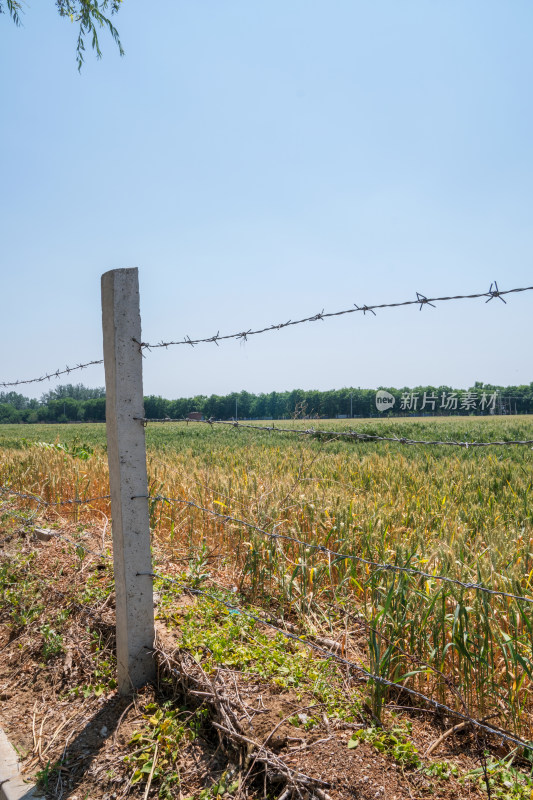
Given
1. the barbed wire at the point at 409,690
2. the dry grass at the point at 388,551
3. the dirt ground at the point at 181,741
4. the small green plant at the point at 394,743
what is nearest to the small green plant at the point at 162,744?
the dirt ground at the point at 181,741

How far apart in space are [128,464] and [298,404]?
2.00 meters

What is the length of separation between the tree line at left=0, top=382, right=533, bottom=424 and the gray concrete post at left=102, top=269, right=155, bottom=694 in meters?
0.64

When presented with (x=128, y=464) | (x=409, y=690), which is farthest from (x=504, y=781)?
(x=128, y=464)

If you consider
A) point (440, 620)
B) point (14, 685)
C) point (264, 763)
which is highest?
point (440, 620)

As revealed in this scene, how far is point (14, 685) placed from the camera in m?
3.07

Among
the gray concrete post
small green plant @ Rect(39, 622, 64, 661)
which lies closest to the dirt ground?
small green plant @ Rect(39, 622, 64, 661)

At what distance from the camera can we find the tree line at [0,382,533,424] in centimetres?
823

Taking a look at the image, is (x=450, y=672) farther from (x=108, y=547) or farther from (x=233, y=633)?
(x=108, y=547)

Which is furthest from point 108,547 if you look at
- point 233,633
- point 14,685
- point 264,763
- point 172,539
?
point 264,763

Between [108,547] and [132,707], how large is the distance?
200 centimetres

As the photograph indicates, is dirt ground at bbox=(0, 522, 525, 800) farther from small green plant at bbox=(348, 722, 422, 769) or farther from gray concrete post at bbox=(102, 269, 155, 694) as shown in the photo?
gray concrete post at bbox=(102, 269, 155, 694)

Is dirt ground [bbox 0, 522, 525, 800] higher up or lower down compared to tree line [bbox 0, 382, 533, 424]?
lower down

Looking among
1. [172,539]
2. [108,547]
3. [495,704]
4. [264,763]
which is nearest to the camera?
[264,763]

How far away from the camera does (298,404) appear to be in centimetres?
435
